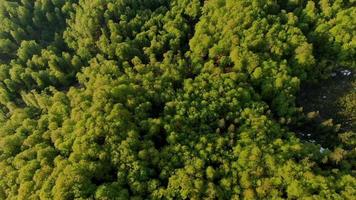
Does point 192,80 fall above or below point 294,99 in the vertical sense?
above

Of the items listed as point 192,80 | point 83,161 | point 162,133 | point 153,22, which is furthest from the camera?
point 153,22

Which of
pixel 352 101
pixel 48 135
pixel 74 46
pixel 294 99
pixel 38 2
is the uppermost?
pixel 38 2

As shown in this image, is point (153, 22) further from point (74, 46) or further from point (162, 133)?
point (162, 133)

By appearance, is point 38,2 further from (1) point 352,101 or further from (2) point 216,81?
(1) point 352,101

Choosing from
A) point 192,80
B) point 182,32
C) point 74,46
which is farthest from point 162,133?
point 74,46

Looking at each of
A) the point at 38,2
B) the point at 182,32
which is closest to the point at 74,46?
the point at 38,2

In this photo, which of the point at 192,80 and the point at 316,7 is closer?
the point at 192,80

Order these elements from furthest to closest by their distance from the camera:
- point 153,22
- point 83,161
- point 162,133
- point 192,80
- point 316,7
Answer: point 153,22 < point 316,7 < point 192,80 < point 162,133 < point 83,161
